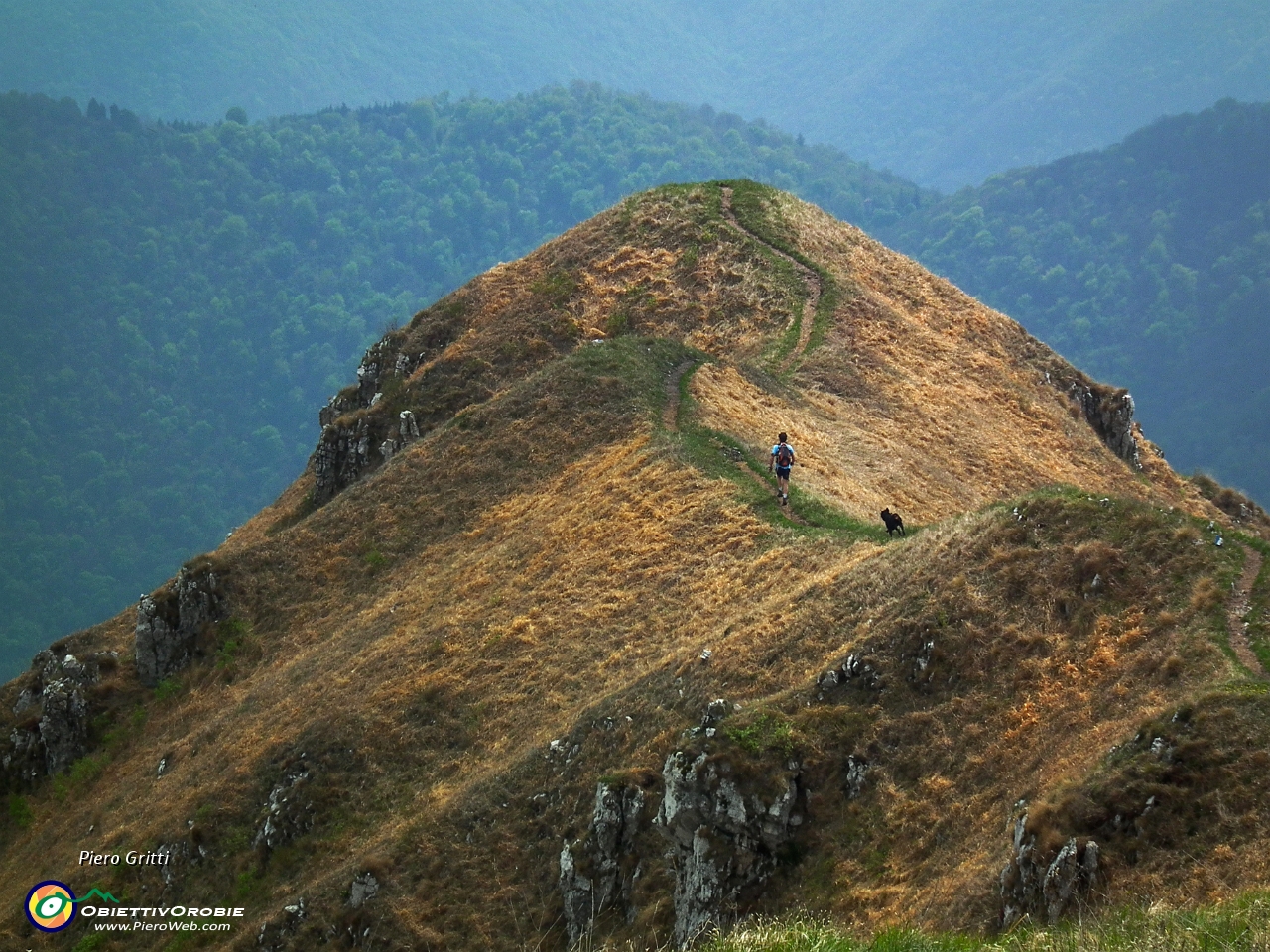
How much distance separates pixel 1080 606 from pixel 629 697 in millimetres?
8783

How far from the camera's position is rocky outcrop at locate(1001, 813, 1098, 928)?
17.0 m

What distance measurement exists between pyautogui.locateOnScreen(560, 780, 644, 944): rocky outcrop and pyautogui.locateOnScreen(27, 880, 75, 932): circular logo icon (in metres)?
14.9

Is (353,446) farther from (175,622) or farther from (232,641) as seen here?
(232,641)

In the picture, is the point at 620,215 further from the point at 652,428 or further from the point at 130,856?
the point at 130,856

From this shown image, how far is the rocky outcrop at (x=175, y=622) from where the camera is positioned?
44219 millimetres

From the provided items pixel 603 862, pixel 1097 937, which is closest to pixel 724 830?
pixel 603 862

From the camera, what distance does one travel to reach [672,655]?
28.5 metres

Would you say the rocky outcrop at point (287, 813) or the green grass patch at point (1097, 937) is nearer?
the green grass patch at point (1097, 937)

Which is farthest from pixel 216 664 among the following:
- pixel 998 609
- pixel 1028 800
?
pixel 1028 800

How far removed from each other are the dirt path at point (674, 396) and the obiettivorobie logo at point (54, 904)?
20570 millimetres

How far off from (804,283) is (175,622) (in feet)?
94.5

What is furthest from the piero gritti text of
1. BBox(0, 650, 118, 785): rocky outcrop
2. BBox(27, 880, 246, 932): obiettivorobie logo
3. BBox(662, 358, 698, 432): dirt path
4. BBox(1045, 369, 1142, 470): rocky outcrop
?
BBox(1045, 369, 1142, 470): rocky outcrop

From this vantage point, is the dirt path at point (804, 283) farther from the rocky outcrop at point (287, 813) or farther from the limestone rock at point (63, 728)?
the limestone rock at point (63, 728)

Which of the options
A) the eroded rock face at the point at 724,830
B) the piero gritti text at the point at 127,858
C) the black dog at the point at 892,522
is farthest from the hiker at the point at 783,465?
the piero gritti text at the point at 127,858
